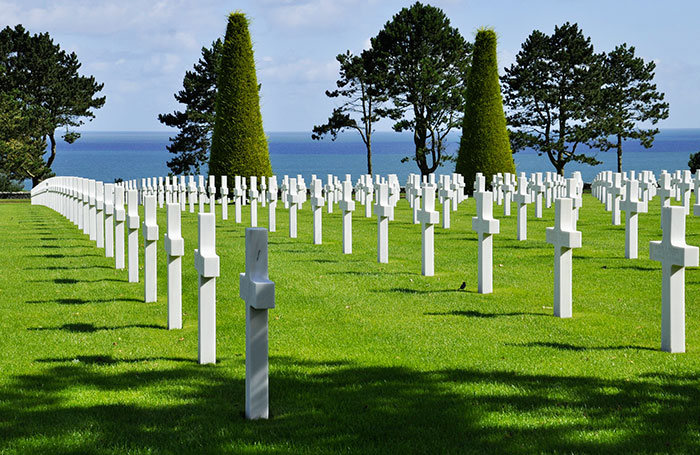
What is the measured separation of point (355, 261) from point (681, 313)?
7089 mm

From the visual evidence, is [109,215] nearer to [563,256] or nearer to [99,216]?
[99,216]

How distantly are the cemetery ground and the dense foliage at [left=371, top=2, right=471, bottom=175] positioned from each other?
112 ft

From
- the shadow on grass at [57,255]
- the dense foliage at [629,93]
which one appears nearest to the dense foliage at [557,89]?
the dense foliage at [629,93]

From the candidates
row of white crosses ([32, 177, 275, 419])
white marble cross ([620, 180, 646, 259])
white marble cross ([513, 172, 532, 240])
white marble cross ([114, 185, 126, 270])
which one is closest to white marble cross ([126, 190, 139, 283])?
row of white crosses ([32, 177, 275, 419])

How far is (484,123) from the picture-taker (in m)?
33.2

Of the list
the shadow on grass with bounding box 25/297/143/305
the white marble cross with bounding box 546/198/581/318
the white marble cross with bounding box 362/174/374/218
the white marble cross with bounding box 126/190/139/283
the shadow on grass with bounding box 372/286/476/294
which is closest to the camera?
the white marble cross with bounding box 546/198/581/318

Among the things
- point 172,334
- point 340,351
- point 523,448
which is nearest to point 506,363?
point 340,351

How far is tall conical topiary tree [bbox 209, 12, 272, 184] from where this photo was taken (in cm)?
2983

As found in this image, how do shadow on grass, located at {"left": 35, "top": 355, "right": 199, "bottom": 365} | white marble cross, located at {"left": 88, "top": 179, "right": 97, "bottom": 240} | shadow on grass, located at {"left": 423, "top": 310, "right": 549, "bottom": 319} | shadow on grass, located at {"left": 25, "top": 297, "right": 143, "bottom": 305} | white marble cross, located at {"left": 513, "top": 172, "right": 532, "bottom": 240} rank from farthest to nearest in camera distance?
white marble cross, located at {"left": 513, "top": 172, "right": 532, "bottom": 240} → white marble cross, located at {"left": 88, "top": 179, "right": 97, "bottom": 240} → shadow on grass, located at {"left": 25, "top": 297, "right": 143, "bottom": 305} → shadow on grass, located at {"left": 423, "top": 310, "right": 549, "bottom": 319} → shadow on grass, located at {"left": 35, "top": 355, "right": 199, "bottom": 365}

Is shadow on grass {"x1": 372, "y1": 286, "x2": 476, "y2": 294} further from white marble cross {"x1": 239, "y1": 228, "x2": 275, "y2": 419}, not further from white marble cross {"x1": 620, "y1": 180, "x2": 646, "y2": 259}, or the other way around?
white marble cross {"x1": 239, "y1": 228, "x2": 275, "y2": 419}

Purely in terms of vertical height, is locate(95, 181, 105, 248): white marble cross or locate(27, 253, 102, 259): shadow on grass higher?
locate(95, 181, 105, 248): white marble cross

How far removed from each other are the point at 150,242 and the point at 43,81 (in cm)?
4833

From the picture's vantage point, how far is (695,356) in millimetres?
6758

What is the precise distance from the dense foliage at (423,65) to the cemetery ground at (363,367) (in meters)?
34.0
